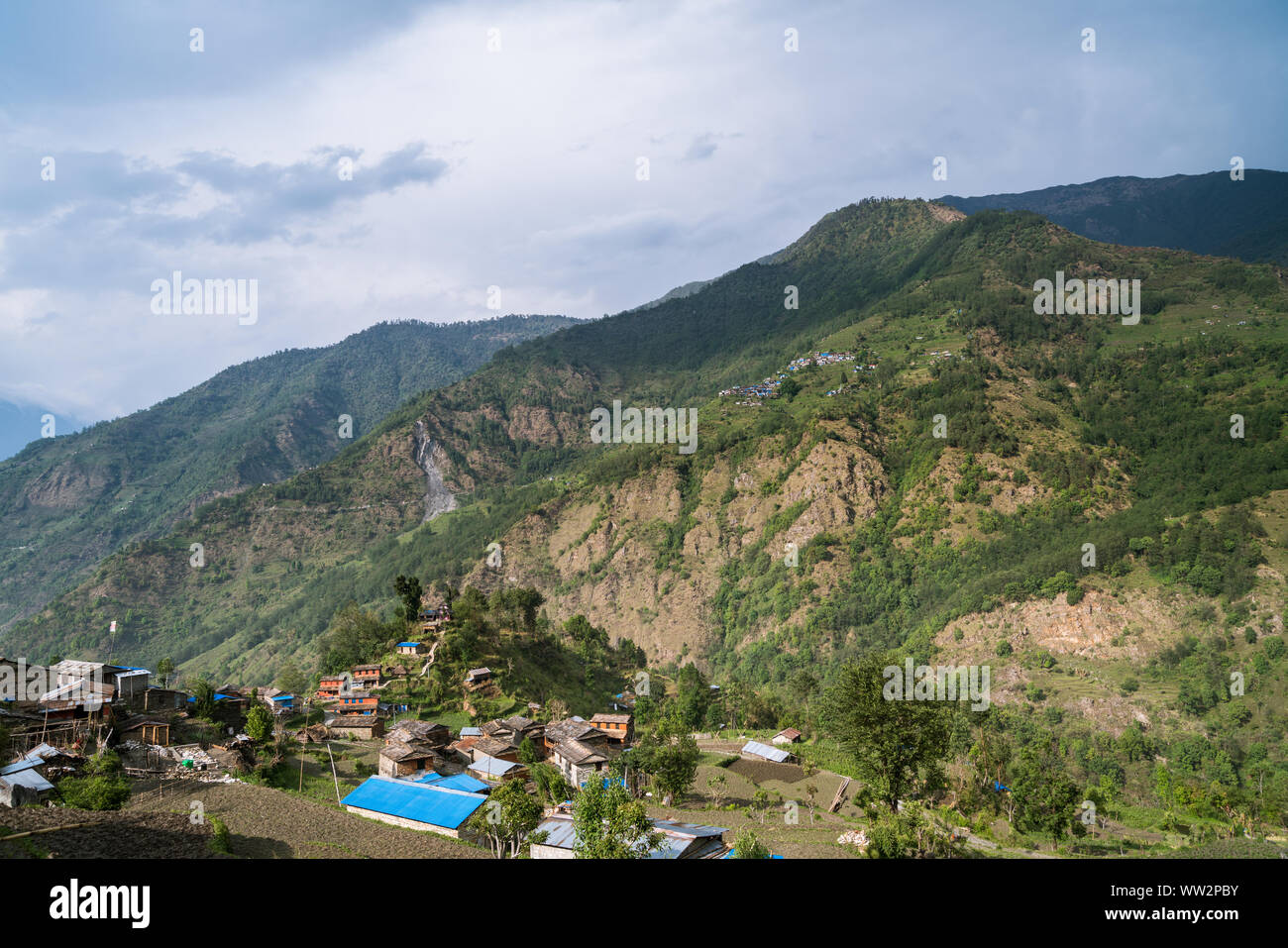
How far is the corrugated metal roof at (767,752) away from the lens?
1946 inches

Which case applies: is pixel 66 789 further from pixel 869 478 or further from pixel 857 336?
pixel 857 336

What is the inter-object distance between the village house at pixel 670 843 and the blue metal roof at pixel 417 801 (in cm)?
376

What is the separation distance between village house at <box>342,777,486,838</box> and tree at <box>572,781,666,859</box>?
358 inches

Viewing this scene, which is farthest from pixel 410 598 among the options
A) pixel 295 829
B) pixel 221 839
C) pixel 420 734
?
pixel 221 839

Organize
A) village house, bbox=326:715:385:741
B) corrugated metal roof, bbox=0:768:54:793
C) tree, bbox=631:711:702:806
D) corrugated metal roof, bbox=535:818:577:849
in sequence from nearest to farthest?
corrugated metal roof, bbox=0:768:54:793
corrugated metal roof, bbox=535:818:577:849
tree, bbox=631:711:702:806
village house, bbox=326:715:385:741

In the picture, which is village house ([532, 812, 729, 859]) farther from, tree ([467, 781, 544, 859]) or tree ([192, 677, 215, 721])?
tree ([192, 677, 215, 721])

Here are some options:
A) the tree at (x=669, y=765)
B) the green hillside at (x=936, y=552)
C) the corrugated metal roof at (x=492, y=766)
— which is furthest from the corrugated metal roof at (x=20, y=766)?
the green hillside at (x=936, y=552)

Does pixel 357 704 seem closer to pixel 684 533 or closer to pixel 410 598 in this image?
pixel 410 598

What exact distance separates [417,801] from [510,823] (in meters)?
5.89

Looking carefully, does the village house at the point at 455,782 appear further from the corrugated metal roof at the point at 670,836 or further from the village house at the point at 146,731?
the village house at the point at 146,731

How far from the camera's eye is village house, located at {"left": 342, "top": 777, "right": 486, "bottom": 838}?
29.4 meters

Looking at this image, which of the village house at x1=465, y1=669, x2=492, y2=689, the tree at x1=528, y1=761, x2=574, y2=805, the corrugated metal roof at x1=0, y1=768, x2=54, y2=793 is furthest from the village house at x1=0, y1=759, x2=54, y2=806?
the village house at x1=465, y1=669, x2=492, y2=689

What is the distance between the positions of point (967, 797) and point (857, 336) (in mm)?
119091

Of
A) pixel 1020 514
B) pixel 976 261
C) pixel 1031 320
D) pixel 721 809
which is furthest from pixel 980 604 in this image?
pixel 976 261
